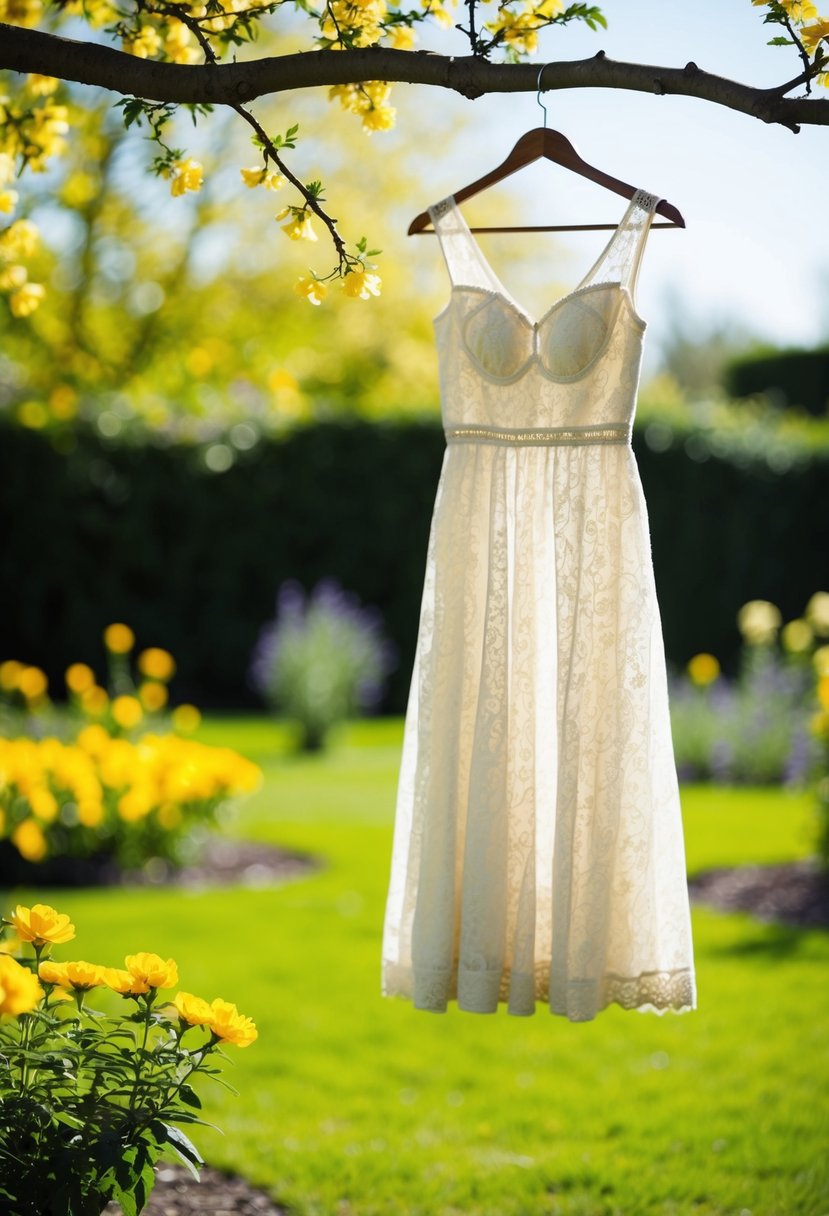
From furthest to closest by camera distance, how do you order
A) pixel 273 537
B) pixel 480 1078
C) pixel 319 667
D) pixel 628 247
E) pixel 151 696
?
pixel 273 537, pixel 319 667, pixel 151 696, pixel 480 1078, pixel 628 247

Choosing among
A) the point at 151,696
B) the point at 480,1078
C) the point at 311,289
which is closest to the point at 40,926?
the point at 311,289

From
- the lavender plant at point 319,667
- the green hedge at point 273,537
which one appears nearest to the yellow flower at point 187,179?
the lavender plant at point 319,667

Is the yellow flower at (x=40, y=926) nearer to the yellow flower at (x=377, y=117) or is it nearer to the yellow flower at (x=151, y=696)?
the yellow flower at (x=377, y=117)

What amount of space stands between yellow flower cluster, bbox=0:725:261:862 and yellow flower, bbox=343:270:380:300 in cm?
293

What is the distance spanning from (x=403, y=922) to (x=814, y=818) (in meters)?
3.20

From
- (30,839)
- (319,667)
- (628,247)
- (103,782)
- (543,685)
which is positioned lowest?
(543,685)

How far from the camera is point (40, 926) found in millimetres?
1666

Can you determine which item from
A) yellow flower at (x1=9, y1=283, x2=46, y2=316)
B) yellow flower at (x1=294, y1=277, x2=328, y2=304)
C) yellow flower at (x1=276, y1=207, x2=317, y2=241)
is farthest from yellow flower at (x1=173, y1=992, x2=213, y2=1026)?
yellow flower at (x1=9, y1=283, x2=46, y2=316)

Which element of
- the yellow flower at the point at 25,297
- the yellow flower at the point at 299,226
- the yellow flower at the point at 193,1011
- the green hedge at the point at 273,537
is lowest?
the yellow flower at the point at 193,1011

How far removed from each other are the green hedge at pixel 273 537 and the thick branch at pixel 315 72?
718cm

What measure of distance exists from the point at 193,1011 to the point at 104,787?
325cm

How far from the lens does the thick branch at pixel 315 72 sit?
5.79 ft

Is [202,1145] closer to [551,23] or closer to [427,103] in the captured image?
[551,23]

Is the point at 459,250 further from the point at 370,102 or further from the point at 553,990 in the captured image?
the point at 553,990
